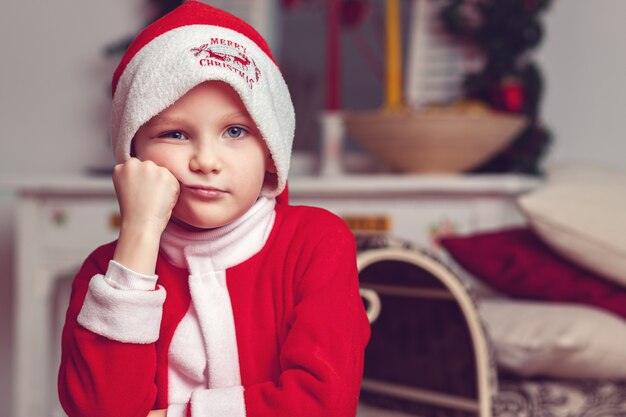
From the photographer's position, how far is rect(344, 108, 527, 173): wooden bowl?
6.30 feet

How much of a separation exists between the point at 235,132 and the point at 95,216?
1426mm

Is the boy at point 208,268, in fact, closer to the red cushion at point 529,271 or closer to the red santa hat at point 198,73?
the red santa hat at point 198,73

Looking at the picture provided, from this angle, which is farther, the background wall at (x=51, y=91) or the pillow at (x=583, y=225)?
the background wall at (x=51, y=91)

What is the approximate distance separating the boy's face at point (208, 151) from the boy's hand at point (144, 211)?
0.01 m

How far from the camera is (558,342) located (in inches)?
51.6

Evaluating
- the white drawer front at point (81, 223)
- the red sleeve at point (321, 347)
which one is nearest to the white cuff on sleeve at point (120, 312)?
the red sleeve at point (321, 347)

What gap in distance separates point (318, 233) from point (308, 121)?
1.68 m

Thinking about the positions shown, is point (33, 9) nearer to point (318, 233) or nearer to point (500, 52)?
point (500, 52)

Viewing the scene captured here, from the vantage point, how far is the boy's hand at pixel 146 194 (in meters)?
0.74

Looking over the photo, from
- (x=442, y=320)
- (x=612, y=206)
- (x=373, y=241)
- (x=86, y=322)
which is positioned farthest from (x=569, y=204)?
(x=86, y=322)

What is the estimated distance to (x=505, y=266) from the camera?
1.58 meters

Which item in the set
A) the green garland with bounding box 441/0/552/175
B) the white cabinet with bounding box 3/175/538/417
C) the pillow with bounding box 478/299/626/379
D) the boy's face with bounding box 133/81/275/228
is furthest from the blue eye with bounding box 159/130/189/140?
the green garland with bounding box 441/0/552/175

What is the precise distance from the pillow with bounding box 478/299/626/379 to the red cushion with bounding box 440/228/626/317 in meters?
0.10

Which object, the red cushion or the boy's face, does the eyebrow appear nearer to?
the boy's face
